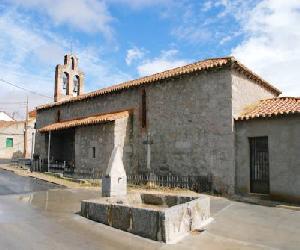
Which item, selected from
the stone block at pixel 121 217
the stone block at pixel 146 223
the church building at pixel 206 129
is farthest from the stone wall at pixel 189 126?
the stone block at pixel 146 223

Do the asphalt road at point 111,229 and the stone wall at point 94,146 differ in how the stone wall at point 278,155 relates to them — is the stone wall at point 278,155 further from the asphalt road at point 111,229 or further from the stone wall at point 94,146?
the stone wall at point 94,146

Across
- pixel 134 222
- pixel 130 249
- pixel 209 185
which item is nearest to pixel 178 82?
pixel 209 185

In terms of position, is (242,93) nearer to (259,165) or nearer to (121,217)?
(259,165)

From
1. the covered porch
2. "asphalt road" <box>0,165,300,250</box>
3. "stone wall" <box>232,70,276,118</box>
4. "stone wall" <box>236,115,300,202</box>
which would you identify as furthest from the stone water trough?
the covered porch

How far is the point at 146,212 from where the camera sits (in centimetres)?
683

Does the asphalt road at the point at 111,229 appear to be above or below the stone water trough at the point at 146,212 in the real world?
below

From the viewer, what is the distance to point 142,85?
1703cm

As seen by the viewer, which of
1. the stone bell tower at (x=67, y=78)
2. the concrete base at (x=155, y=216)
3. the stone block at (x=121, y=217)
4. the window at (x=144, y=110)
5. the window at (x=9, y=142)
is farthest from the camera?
the window at (x=9, y=142)

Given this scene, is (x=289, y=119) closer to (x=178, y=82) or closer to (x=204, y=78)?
(x=204, y=78)

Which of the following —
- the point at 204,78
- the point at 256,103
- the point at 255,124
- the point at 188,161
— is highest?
the point at 204,78

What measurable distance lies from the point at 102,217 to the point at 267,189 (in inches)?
284

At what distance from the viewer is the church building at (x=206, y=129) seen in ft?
A: 39.7

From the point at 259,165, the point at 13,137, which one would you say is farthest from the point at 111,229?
the point at 13,137

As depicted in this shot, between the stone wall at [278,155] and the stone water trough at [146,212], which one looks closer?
the stone water trough at [146,212]
